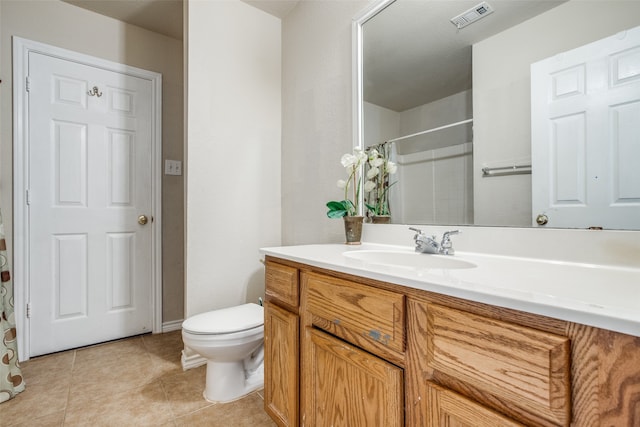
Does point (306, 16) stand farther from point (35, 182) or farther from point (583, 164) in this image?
point (35, 182)

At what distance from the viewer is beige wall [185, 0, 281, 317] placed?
Result: 1890 millimetres

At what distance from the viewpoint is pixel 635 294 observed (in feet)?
1.74

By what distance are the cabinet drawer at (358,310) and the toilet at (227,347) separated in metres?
0.61

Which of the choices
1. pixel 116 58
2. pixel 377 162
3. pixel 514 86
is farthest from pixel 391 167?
pixel 116 58

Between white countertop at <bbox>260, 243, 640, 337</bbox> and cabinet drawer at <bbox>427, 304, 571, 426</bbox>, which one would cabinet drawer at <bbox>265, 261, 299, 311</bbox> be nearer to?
white countertop at <bbox>260, 243, 640, 337</bbox>

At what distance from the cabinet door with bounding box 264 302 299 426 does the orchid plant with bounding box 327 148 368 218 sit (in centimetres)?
55

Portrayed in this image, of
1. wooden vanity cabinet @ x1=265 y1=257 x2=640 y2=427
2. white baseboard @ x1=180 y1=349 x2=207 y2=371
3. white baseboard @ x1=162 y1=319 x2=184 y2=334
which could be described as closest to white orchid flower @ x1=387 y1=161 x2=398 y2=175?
wooden vanity cabinet @ x1=265 y1=257 x2=640 y2=427

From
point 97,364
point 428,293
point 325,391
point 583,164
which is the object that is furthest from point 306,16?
point 97,364

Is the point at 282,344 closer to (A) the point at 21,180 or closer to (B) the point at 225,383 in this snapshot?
(B) the point at 225,383

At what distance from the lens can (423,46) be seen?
136 cm

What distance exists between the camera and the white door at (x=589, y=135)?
0.79 m

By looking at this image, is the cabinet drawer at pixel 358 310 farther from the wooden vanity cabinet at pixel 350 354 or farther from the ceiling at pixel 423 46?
the ceiling at pixel 423 46

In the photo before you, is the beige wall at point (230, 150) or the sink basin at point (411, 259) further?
the beige wall at point (230, 150)

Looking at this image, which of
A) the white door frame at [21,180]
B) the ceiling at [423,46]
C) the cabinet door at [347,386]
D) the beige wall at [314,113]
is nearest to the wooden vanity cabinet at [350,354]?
the cabinet door at [347,386]
